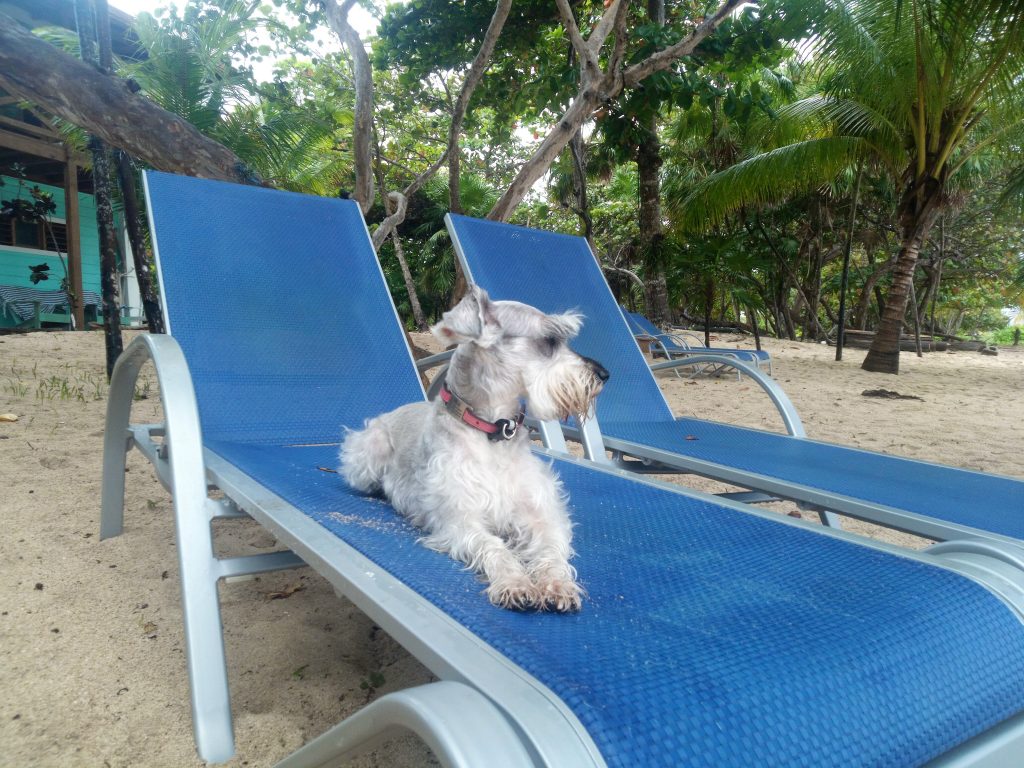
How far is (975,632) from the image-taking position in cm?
133

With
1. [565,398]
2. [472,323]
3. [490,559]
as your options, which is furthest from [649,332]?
[490,559]

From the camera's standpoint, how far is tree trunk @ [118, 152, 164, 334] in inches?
242

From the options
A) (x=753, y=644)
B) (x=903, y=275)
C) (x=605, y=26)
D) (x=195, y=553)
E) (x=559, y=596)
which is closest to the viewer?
(x=753, y=644)

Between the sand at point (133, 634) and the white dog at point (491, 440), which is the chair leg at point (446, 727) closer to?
the white dog at point (491, 440)

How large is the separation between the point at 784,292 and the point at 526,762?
1985cm

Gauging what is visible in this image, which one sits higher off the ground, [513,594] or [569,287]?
[569,287]

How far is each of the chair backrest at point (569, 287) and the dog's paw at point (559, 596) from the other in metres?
2.44

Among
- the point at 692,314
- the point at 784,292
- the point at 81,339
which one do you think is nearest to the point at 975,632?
the point at 81,339

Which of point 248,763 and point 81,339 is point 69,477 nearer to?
point 248,763

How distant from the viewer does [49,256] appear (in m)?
14.0

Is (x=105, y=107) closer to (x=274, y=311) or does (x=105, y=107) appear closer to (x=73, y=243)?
(x=274, y=311)

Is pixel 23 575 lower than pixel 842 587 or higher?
lower

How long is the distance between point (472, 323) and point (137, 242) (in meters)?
5.71

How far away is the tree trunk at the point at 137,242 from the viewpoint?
242 inches
